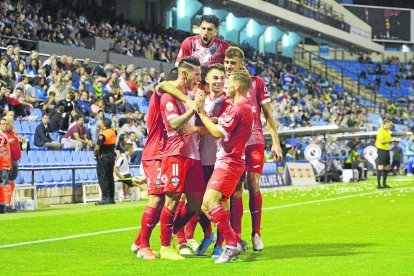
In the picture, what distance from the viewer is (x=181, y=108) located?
10.8m

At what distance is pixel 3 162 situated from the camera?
65.8 feet

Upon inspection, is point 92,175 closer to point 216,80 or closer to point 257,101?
point 257,101

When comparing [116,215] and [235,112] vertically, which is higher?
[235,112]

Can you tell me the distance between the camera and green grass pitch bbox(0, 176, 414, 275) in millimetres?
9594

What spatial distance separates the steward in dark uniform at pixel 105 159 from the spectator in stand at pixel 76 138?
81.3 inches

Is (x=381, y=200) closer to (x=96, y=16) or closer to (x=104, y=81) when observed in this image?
(x=104, y=81)

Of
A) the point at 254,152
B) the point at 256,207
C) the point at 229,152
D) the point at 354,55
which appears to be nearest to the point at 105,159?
the point at 256,207

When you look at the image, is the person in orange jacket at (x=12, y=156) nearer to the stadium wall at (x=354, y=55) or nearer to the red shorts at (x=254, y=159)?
the red shorts at (x=254, y=159)

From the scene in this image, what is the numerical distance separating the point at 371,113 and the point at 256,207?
5562 centimetres

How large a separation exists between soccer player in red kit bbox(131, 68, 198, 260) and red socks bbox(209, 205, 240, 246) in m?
0.75

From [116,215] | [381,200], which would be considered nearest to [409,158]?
[381,200]

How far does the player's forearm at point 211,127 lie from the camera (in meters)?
10.2

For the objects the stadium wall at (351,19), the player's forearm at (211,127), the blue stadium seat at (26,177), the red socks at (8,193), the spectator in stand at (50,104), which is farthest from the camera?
the stadium wall at (351,19)

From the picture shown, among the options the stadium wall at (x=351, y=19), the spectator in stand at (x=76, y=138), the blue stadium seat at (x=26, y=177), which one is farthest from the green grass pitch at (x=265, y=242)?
the stadium wall at (x=351, y=19)
